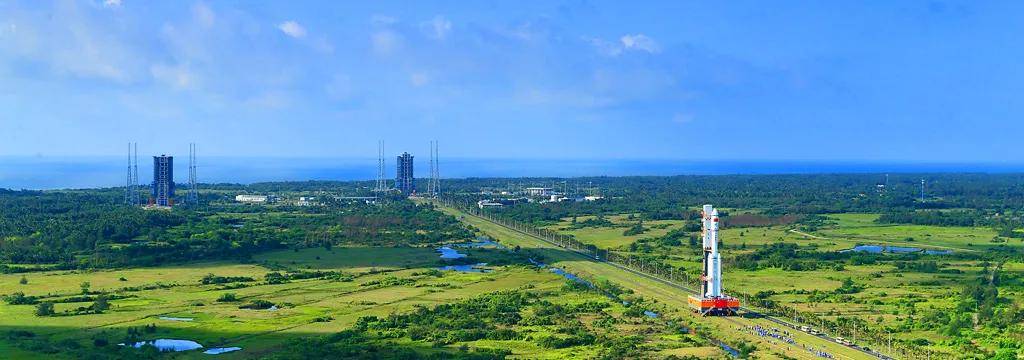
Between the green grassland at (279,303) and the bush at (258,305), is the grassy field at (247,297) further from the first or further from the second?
the bush at (258,305)

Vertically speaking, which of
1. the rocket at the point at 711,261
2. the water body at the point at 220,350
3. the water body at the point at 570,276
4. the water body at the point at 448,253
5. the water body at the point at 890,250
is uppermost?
the rocket at the point at 711,261

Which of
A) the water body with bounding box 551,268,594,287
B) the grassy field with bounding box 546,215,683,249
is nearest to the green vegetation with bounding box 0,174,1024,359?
the grassy field with bounding box 546,215,683,249

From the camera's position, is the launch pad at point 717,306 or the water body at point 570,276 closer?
the launch pad at point 717,306

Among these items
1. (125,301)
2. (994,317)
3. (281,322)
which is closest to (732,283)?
(994,317)

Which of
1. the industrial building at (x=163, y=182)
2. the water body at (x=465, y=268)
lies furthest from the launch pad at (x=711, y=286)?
the industrial building at (x=163, y=182)

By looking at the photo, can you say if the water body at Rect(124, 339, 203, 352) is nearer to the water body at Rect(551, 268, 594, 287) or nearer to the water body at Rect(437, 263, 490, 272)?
the water body at Rect(551, 268, 594, 287)
